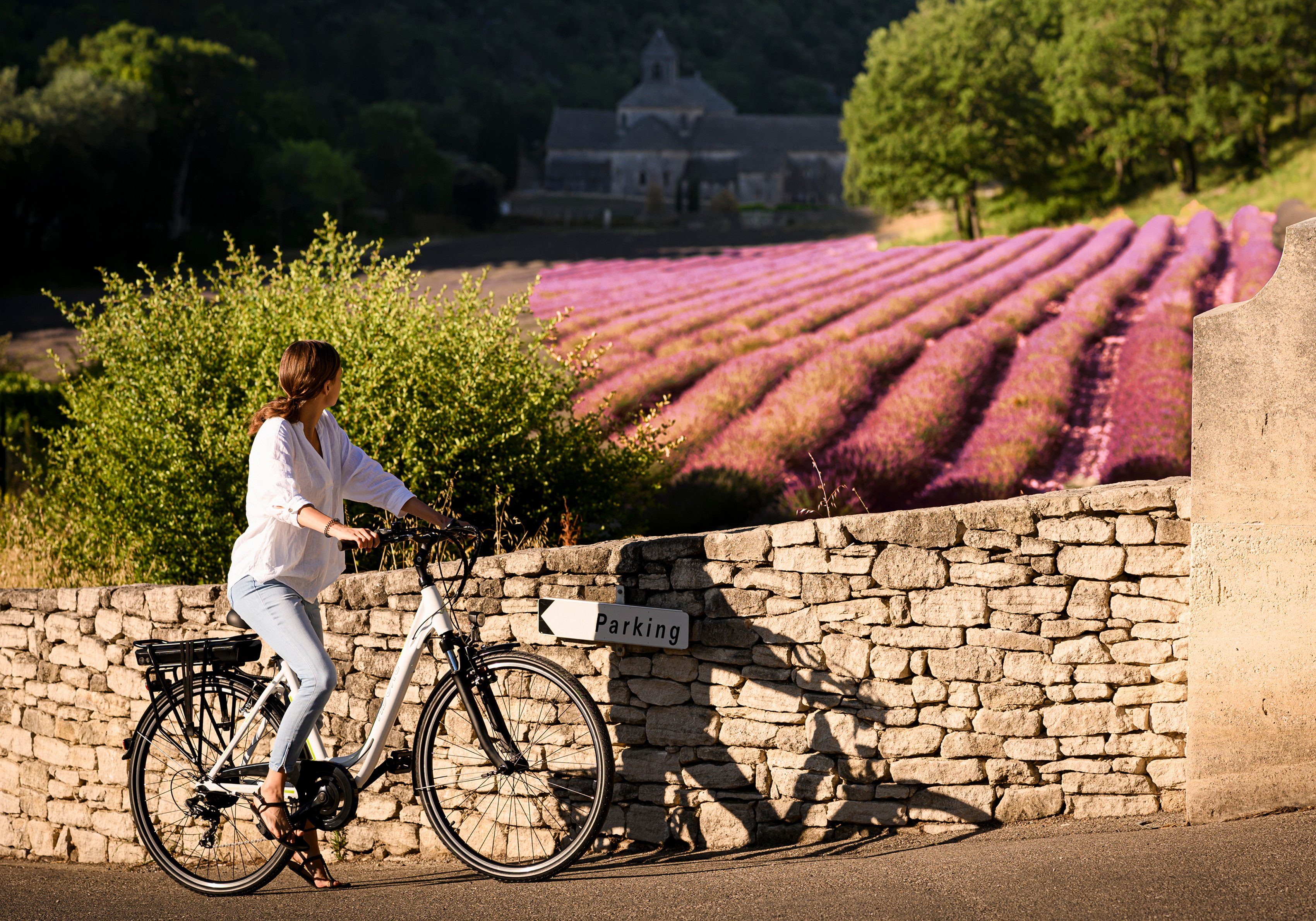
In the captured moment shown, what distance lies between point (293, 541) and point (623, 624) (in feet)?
4.58

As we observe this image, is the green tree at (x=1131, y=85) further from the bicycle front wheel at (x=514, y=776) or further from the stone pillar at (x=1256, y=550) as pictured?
the bicycle front wheel at (x=514, y=776)

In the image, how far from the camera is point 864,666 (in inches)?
185

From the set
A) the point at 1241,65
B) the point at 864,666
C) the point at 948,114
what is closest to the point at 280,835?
the point at 864,666

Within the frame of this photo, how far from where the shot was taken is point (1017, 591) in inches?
179

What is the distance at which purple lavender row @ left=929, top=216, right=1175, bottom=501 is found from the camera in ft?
29.8

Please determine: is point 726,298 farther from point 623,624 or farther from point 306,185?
point 306,185

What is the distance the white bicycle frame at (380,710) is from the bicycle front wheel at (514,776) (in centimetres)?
14

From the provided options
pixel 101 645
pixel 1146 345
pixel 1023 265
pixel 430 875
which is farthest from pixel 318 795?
pixel 1023 265

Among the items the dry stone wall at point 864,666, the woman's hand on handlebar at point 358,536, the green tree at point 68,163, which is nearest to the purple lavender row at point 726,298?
the dry stone wall at point 864,666

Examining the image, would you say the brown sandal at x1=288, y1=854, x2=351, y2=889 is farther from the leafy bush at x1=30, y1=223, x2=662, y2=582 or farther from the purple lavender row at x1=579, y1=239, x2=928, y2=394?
the purple lavender row at x1=579, y1=239, x2=928, y2=394

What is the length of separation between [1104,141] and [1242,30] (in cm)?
642

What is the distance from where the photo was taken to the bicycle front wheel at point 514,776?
4.40 meters

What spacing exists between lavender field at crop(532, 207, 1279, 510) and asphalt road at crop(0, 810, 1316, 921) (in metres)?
2.01

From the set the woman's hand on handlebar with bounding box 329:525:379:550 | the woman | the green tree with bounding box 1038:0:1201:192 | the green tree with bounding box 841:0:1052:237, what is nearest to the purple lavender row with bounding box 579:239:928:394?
the woman
